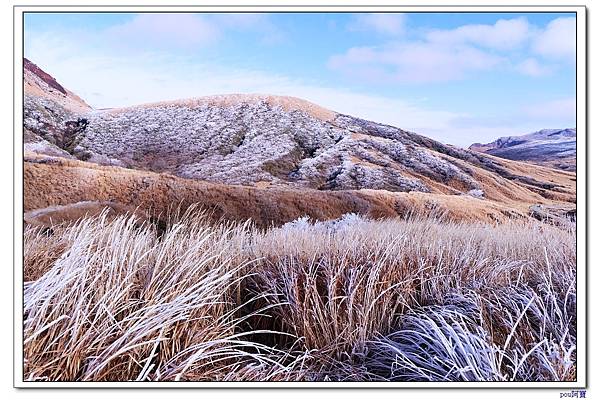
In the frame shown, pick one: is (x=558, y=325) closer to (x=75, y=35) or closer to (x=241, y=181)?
(x=241, y=181)

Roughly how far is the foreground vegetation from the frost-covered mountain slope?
33 cm

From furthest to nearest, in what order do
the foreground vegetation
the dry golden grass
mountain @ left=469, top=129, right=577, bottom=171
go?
mountain @ left=469, top=129, right=577, bottom=171
the dry golden grass
the foreground vegetation

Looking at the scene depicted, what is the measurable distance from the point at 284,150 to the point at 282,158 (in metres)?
0.05

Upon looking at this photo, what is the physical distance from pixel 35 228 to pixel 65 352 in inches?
27.8

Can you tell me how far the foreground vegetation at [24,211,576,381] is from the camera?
92.2 inches

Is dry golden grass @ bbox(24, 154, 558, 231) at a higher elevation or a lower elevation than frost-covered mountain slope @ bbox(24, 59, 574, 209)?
lower

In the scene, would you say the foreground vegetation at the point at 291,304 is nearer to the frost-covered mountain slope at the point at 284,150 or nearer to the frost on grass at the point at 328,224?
the frost on grass at the point at 328,224

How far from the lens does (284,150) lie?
10.4ft

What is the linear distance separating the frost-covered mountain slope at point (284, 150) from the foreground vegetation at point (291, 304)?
0.33 meters

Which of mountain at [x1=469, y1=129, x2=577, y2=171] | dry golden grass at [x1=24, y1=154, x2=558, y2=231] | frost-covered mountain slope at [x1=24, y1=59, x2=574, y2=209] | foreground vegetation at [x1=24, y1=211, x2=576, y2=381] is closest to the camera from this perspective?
foreground vegetation at [x1=24, y1=211, x2=576, y2=381]

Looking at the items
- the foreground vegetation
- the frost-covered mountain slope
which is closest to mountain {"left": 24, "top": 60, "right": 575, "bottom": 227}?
the frost-covered mountain slope

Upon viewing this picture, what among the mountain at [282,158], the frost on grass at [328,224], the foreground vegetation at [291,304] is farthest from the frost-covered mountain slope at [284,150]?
the foreground vegetation at [291,304]

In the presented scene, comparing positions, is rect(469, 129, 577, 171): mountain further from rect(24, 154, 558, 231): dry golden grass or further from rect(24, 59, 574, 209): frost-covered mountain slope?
rect(24, 154, 558, 231): dry golden grass

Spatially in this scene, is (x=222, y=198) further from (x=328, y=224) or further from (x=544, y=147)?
(x=544, y=147)
